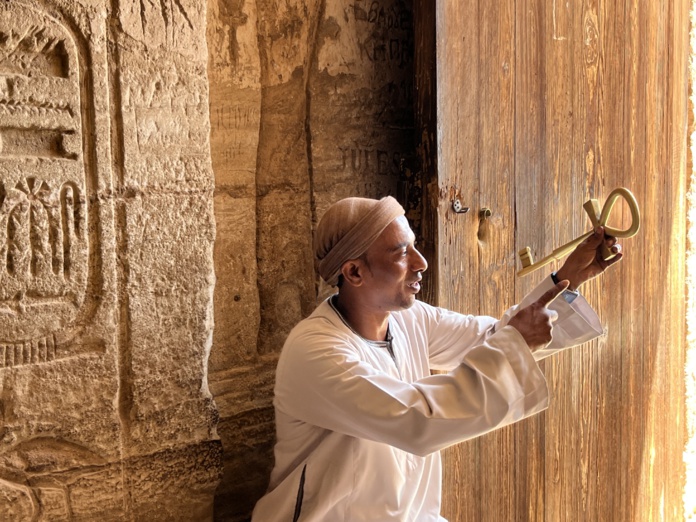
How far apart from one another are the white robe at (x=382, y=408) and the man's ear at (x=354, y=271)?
12 cm

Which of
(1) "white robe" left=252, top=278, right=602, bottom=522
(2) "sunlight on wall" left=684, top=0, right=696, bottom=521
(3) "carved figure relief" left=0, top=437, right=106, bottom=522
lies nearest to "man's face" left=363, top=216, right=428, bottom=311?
(1) "white robe" left=252, top=278, right=602, bottom=522

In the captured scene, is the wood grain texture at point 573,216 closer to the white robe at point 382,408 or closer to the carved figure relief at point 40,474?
the white robe at point 382,408

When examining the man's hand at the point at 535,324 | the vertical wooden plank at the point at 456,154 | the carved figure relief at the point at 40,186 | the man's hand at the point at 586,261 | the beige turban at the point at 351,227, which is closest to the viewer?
the carved figure relief at the point at 40,186

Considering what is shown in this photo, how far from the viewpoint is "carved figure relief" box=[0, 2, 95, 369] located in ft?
5.99

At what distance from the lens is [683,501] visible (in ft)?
13.5

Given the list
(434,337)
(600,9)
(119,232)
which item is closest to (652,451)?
(434,337)

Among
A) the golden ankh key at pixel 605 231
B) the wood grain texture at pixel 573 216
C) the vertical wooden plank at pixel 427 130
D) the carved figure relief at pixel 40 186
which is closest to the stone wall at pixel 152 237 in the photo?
the carved figure relief at pixel 40 186

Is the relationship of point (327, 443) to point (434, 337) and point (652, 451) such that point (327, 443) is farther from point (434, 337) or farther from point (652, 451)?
point (652, 451)

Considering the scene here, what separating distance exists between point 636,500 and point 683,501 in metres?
0.63

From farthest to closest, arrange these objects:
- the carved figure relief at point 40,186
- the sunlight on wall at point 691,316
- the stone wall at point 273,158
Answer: the sunlight on wall at point 691,316 → the stone wall at point 273,158 → the carved figure relief at point 40,186

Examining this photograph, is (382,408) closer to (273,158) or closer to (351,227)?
(351,227)

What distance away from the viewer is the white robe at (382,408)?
188 centimetres

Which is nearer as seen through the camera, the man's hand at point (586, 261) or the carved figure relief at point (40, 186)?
the carved figure relief at point (40, 186)

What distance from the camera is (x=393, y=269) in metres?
2.14
